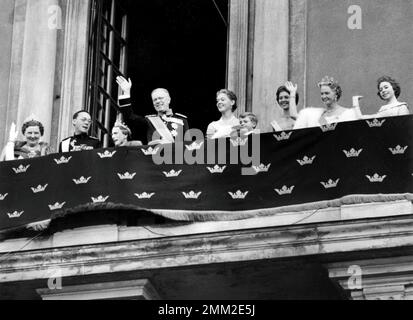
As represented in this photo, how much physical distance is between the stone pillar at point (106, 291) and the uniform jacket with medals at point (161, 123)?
1895 mm

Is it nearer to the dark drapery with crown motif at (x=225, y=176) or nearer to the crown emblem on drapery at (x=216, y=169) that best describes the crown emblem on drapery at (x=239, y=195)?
the dark drapery with crown motif at (x=225, y=176)

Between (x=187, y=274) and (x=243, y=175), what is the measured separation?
125 cm

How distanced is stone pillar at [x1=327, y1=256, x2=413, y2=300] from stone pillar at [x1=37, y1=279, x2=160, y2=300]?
2.16 m

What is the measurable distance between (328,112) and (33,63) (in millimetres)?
4901

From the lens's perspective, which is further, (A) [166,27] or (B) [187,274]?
(A) [166,27]

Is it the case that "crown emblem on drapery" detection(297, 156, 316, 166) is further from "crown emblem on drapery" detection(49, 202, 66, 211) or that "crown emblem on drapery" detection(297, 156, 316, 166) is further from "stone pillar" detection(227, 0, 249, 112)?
"stone pillar" detection(227, 0, 249, 112)

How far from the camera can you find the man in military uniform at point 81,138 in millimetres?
20969

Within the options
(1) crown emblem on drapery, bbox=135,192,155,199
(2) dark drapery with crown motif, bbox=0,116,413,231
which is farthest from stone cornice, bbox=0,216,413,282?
(1) crown emblem on drapery, bbox=135,192,155,199

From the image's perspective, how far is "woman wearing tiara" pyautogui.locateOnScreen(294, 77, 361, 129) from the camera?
2000 cm

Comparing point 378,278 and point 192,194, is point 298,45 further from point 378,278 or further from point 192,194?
point 378,278

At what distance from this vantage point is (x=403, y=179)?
753 inches

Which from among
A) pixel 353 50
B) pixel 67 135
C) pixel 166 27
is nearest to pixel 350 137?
pixel 353 50
